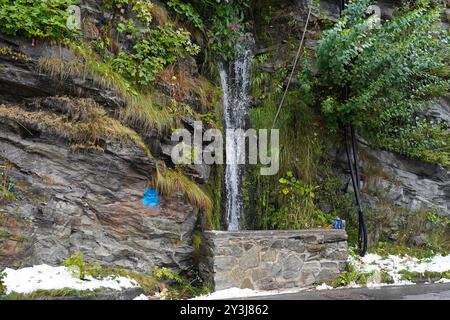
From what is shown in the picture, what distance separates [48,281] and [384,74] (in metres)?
6.58

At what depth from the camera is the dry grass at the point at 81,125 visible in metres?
6.11

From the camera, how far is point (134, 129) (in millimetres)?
6793

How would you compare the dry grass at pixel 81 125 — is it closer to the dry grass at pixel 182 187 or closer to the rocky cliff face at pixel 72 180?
the rocky cliff face at pixel 72 180

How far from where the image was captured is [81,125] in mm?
6305

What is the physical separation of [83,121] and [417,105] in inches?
253

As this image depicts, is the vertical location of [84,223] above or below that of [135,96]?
below

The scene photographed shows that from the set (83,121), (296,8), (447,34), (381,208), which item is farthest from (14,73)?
(447,34)

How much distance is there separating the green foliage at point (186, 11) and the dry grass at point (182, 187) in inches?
129

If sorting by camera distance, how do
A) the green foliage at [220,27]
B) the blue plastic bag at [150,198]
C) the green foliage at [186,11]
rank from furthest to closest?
the green foliage at [220,27], the green foliage at [186,11], the blue plastic bag at [150,198]

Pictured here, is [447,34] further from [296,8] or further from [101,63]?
[101,63]

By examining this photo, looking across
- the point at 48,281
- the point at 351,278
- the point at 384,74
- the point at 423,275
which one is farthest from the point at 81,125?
the point at 423,275

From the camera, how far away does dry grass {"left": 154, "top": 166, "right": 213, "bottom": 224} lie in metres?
6.61

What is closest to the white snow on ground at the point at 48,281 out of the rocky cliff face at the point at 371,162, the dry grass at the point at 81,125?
the dry grass at the point at 81,125

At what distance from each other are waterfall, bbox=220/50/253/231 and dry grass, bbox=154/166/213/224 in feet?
3.51
